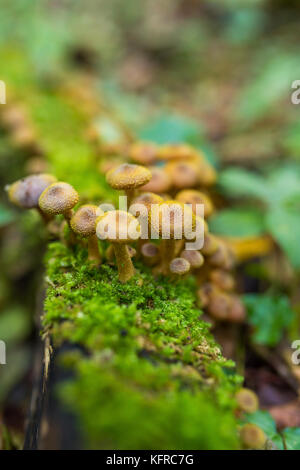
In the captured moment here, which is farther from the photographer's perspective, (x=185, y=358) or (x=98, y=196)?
(x=98, y=196)

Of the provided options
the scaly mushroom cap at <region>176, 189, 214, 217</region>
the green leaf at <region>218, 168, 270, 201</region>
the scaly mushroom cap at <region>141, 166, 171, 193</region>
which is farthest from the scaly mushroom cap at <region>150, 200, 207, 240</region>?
the green leaf at <region>218, 168, 270, 201</region>

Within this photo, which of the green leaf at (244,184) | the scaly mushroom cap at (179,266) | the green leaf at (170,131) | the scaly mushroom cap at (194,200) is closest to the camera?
the scaly mushroom cap at (179,266)

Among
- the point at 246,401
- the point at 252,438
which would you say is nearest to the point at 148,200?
the point at 246,401

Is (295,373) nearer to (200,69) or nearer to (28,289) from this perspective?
(28,289)

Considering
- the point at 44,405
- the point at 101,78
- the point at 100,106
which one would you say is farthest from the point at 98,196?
the point at 101,78

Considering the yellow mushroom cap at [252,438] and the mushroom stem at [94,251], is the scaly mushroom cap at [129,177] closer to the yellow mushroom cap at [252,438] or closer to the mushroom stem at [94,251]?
the mushroom stem at [94,251]

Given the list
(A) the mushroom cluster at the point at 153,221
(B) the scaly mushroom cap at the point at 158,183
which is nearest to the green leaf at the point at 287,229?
(A) the mushroom cluster at the point at 153,221
